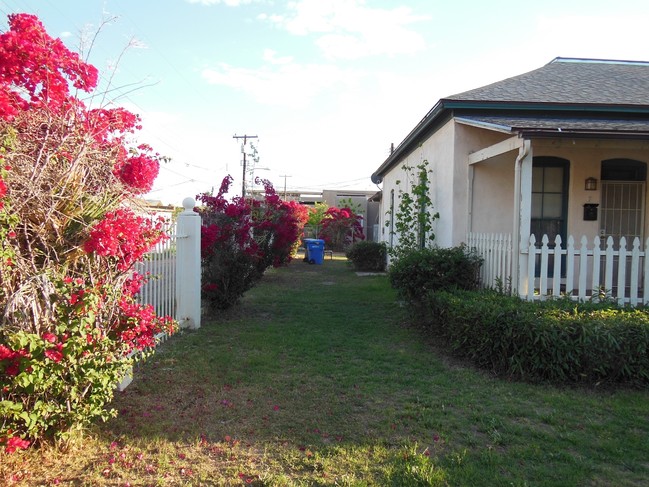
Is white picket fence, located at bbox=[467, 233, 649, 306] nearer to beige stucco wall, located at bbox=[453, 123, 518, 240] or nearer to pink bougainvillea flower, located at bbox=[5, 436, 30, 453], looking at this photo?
beige stucco wall, located at bbox=[453, 123, 518, 240]

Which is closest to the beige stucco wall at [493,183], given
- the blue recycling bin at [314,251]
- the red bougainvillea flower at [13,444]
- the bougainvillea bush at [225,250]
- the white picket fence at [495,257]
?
the white picket fence at [495,257]

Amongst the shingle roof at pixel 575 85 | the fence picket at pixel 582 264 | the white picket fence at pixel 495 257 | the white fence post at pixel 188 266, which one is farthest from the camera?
the shingle roof at pixel 575 85

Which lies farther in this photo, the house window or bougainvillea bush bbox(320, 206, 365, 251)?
bougainvillea bush bbox(320, 206, 365, 251)

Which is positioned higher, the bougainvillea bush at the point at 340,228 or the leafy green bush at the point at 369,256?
the bougainvillea bush at the point at 340,228

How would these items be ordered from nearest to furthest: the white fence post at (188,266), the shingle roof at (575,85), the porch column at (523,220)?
the porch column at (523,220) → the white fence post at (188,266) → the shingle roof at (575,85)

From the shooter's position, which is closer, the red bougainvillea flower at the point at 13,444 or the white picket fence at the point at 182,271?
the red bougainvillea flower at the point at 13,444

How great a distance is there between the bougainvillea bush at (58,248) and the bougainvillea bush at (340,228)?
23.7 m

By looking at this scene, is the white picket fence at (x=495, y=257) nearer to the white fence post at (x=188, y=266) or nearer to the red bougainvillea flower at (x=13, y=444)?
the white fence post at (x=188, y=266)

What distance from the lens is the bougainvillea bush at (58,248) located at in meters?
3.12

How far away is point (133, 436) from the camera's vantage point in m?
3.85

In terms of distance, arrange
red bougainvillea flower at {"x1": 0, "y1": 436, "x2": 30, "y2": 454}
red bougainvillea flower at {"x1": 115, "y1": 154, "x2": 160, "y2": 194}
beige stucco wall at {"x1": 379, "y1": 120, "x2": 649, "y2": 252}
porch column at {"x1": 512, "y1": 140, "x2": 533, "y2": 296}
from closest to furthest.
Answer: red bougainvillea flower at {"x1": 0, "y1": 436, "x2": 30, "y2": 454}, red bougainvillea flower at {"x1": 115, "y1": 154, "x2": 160, "y2": 194}, porch column at {"x1": 512, "y1": 140, "x2": 533, "y2": 296}, beige stucco wall at {"x1": 379, "y1": 120, "x2": 649, "y2": 252}

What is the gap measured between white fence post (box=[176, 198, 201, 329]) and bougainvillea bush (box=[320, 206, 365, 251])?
65.6ft

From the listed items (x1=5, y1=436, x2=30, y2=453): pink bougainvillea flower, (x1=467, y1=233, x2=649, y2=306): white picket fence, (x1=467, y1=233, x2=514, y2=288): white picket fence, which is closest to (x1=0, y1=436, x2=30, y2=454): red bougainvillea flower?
(x1=5, y1=436, x2=30, y2=453): pink bougainvillea flower

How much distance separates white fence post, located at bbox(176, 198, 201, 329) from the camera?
7340 mm
